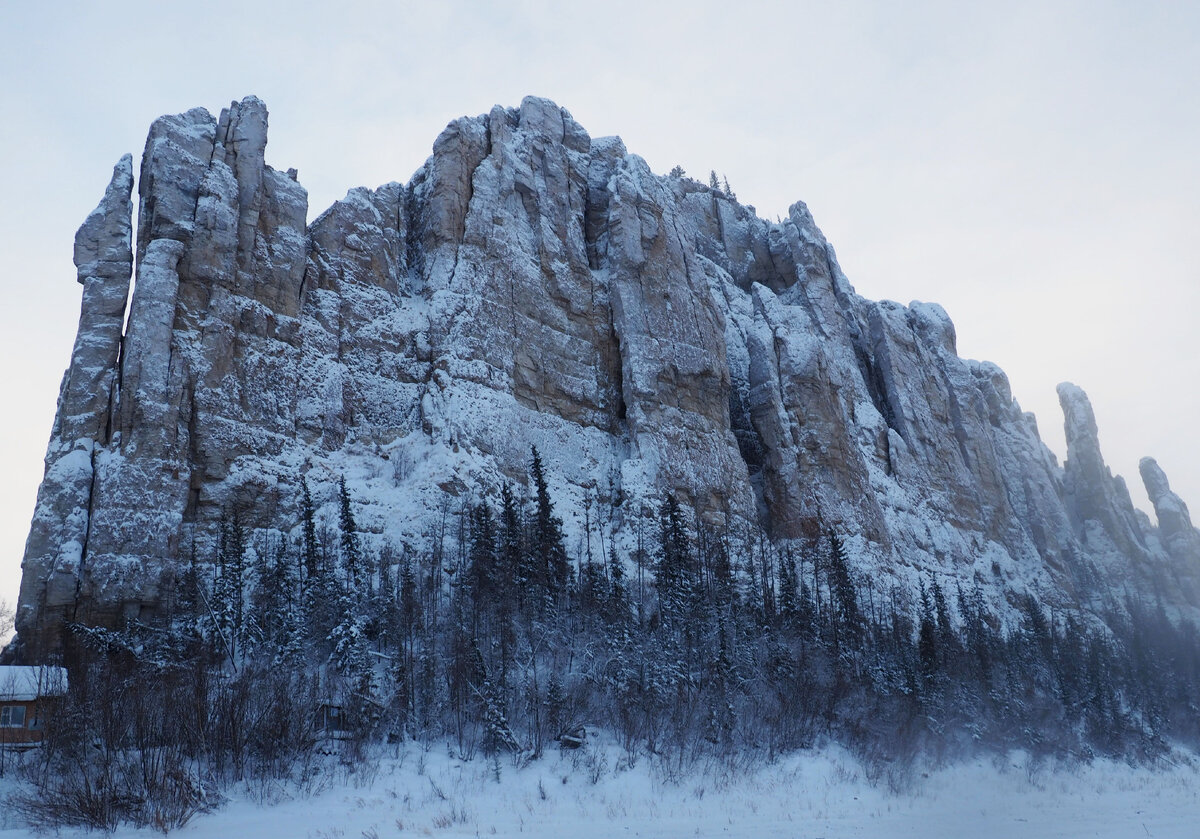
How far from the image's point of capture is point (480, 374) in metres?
64.2

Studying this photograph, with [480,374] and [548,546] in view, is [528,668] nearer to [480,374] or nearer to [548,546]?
[548,546]

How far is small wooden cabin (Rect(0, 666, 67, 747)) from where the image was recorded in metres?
32.0

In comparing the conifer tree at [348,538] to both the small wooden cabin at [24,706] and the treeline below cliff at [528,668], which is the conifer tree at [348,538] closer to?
the treeline below cliff at [528,668]

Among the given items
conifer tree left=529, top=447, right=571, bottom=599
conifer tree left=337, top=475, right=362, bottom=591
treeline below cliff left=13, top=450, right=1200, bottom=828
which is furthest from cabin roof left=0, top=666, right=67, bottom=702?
conifer tree left=529, top=447, right=571, bottom=599

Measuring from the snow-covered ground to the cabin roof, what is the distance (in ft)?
25.5

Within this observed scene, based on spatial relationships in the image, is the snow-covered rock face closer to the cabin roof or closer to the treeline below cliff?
the treeline below cliff

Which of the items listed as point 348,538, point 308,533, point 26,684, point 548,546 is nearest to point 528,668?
point 548,546

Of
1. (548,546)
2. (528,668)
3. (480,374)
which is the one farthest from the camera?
(480,374)

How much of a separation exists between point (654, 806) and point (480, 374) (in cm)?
3831

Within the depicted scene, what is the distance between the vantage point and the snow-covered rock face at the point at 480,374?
51062 mm

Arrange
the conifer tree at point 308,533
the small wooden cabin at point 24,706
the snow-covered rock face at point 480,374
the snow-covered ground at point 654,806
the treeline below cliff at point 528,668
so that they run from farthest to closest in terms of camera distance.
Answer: the snow-covered rock face at point 480,374 < the conifer tree at point 308,533 < the small wooden cabin at point 24,706 < the treeline below cliff at point 528,668 < the snow-covered ground at point 654,806

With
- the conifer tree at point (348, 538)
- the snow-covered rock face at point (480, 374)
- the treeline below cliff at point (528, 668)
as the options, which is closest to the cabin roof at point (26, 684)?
the treeline below cliff at point (528, 668)

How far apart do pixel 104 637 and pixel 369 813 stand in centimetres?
2211

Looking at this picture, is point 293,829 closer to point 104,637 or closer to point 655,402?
point 104,637
